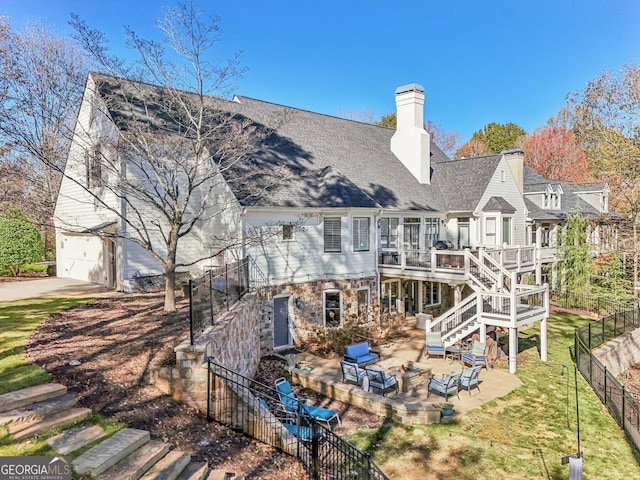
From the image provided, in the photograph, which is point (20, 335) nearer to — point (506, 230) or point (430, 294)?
point (430, 294)

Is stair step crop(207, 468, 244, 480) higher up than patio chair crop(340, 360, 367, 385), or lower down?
higher up

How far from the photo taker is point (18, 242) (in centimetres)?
2145

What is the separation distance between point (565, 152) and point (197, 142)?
43.1 metres

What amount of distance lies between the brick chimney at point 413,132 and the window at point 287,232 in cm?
941

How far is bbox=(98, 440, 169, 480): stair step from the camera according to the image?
17.8ft

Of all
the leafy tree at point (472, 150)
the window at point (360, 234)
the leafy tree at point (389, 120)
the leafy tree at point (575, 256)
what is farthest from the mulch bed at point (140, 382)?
the leafy tree at point (472, 150)

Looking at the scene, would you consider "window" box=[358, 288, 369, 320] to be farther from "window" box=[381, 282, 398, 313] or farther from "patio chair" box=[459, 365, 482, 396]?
"patio chair" box=[459, 365, 482, 396]

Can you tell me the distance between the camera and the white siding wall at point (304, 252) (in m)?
15.2

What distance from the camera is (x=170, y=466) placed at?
19.5 feet

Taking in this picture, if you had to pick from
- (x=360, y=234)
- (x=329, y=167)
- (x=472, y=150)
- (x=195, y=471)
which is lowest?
(x=195, y=471)

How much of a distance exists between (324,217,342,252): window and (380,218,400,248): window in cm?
271

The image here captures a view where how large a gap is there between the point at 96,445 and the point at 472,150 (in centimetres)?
4940

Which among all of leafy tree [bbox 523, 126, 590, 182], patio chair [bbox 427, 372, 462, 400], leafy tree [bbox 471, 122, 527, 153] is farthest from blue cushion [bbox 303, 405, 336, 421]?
leafy tree [bbox 471, 122, 527, 153]

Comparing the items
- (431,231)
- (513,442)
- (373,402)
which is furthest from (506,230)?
(373,402)
